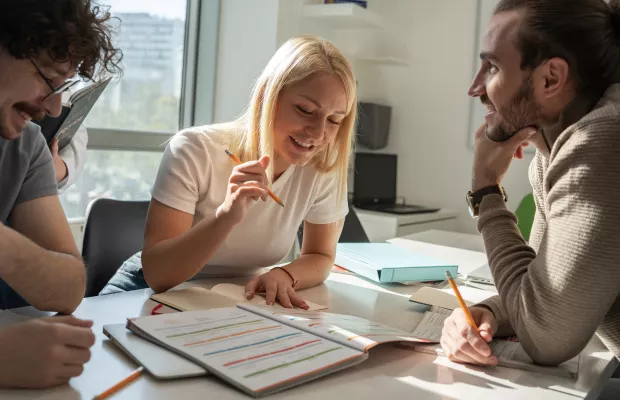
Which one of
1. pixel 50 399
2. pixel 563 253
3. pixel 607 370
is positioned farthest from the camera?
pixel 607 370

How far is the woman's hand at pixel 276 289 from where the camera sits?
1.32 metres

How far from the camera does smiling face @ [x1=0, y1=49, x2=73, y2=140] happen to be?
1.05 metres

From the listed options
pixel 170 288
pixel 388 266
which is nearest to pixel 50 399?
pixel 170 288

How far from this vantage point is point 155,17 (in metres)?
3.26

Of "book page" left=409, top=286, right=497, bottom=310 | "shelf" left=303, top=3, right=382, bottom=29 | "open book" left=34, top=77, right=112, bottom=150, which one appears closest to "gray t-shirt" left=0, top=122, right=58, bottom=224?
"open book" left=34, top=77, right=112, bottom=150

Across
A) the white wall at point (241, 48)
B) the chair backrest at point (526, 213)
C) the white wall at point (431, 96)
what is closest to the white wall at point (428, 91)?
the white wall at point (431, 96)

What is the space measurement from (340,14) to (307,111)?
222cm

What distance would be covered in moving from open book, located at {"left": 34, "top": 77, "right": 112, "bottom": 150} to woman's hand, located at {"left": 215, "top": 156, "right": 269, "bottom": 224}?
0.43 meters

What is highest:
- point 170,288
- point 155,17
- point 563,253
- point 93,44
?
point 155,17

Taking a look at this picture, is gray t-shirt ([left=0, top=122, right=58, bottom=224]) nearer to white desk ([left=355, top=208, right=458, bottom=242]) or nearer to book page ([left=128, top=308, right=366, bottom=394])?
book page ([left=128, top=308, right=366, bottom=394])

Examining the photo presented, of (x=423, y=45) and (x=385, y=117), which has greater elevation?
(x=423, y=45)

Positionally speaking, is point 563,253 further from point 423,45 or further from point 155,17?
point 423,45

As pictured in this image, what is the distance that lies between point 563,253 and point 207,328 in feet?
1.89

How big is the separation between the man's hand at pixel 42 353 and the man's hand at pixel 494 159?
0.79 meters
